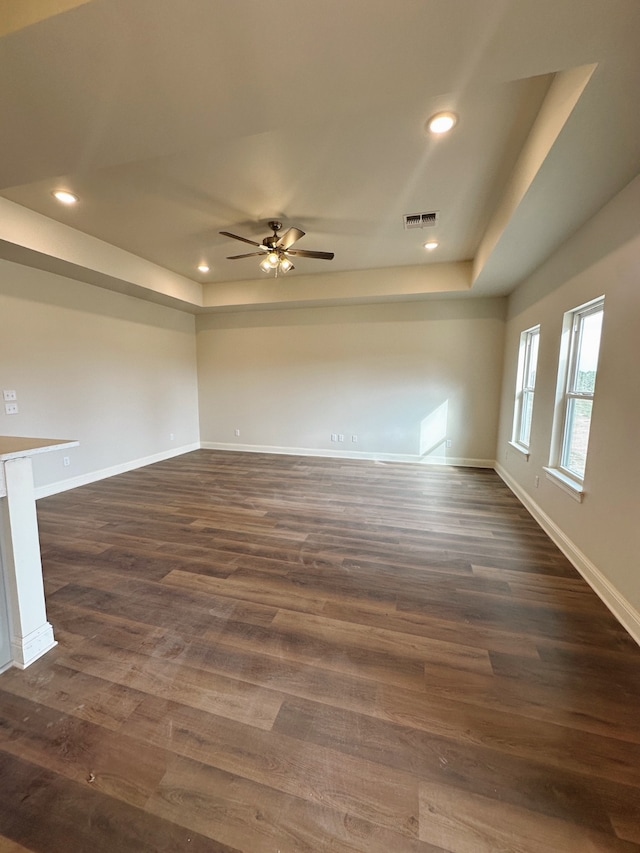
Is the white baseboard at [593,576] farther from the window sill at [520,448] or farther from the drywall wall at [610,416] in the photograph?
the window sill at [520,448]

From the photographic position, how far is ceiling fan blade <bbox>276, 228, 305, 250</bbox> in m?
3.22

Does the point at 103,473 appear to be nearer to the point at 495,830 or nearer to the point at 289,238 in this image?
the point at 289,238

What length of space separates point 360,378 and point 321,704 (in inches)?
188

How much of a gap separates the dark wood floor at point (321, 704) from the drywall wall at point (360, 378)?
9.41 ft

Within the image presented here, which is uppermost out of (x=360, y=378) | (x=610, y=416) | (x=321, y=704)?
(x=360, y=378)

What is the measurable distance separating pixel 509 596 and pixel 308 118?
3035mm

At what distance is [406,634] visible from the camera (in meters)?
1.88

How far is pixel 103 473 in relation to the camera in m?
4.74

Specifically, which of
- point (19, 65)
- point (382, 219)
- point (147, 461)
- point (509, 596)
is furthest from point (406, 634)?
point (147, 461)

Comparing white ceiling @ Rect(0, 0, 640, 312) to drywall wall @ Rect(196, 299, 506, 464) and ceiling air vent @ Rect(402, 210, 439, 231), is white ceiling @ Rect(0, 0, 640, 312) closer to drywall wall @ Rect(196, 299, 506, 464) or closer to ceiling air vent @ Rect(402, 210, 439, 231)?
ceiling air vent @ Rect(402, 210, 439, 231)

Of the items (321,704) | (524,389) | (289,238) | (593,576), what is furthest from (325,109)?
(524,389)

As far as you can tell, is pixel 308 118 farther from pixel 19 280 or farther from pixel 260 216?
pixel 19 280

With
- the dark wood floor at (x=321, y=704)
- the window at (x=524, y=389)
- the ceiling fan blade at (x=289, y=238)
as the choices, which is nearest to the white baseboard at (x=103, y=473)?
the dark wood floor at (x=321, y=704)

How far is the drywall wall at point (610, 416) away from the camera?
2000 millimetres
